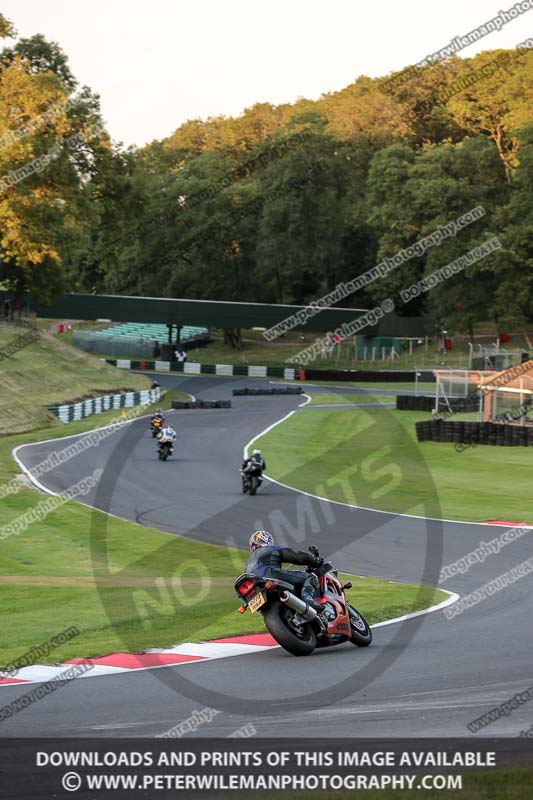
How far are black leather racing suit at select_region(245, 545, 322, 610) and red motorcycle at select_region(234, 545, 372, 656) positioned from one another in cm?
10

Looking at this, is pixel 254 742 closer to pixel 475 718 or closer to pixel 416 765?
pixel 416 765

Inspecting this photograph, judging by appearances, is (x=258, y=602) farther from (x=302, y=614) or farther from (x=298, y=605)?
(x=302, y=614)

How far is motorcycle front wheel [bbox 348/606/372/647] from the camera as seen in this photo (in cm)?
1227

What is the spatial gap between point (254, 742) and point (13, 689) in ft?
9.67

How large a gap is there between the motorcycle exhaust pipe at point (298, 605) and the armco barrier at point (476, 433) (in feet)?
91.0

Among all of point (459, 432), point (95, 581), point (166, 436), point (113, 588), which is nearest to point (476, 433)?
point (459, 432)

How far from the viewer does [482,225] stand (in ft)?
279

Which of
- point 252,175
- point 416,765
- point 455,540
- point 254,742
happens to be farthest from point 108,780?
point 252,175

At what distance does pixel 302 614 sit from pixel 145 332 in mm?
92134

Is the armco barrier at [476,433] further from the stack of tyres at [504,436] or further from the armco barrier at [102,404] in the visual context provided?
the armco barrier at [102,404]

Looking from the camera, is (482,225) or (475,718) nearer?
(475,718)

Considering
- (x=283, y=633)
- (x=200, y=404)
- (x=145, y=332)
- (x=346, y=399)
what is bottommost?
(x=346, y=399)

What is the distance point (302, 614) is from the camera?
11.8 m

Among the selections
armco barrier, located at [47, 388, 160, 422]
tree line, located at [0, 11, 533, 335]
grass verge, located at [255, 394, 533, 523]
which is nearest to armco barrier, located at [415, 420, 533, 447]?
grass verge, located at [255, 394, 533, 523]
